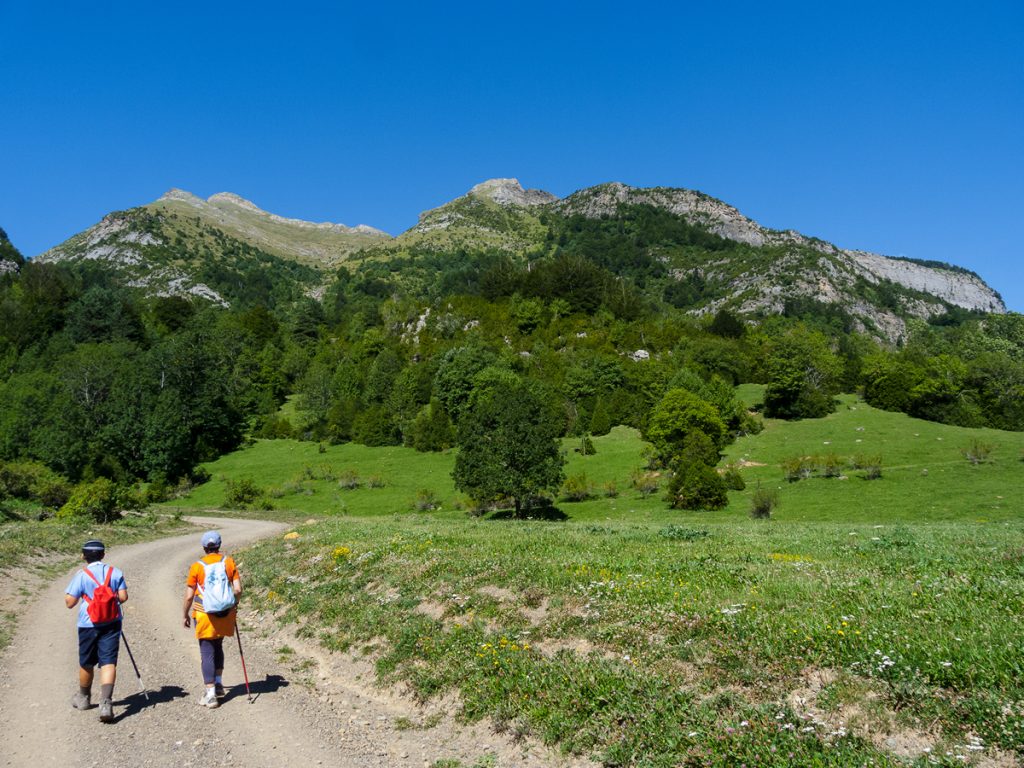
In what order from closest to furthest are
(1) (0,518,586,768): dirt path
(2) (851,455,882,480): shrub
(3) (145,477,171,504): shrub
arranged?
(1) (0,518,586,768): dirt path, (2) (851,455,882,480): shrub, (3) (145,477,171,504): shrub

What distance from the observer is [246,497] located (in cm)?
6700

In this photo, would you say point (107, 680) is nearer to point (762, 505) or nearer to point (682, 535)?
point (682, 535)

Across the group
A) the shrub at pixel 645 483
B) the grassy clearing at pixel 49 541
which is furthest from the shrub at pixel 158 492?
the shrub at pixel 645 483

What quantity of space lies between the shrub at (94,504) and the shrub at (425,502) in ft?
89.4

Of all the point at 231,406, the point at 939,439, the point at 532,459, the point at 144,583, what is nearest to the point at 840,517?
the point at 532,459

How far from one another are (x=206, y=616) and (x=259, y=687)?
214 centimetres

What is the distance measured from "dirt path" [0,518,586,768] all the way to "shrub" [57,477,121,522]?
1362 inches


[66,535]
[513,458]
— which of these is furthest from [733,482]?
[66,535]

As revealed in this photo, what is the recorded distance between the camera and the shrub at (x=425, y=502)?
62056 mm

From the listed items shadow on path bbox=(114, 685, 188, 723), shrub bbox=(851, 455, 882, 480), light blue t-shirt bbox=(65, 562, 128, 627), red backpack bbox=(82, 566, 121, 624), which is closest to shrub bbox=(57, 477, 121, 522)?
shadow on path bbox=(114, 685, 188, 723)

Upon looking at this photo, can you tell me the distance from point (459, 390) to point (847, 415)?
66.4m

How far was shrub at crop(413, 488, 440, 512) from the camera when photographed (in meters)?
62.1

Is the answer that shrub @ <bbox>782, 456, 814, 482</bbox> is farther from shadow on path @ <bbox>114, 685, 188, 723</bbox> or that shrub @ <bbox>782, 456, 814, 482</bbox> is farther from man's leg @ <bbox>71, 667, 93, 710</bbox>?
man's leg @ <bbox>71, 667, 93, 710</bbox>

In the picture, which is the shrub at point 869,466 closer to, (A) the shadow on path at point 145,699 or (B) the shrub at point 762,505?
(B) the shrub at point 762,505
